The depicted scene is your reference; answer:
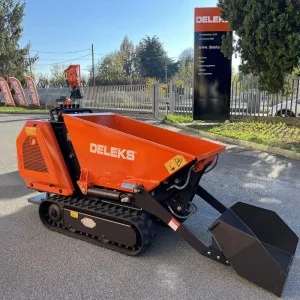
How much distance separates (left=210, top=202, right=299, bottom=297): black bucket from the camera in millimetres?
2773

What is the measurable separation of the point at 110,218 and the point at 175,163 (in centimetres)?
86

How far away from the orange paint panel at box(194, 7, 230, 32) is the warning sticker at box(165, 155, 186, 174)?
36.4ft

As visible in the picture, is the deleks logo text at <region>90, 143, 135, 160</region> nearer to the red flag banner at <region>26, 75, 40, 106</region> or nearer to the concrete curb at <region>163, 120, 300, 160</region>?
the concrete curb at <region>163, 120, 300, 160</region>

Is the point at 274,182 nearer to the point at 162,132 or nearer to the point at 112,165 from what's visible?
the point at 162,132

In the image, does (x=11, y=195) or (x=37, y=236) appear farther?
(x=11, y=195)

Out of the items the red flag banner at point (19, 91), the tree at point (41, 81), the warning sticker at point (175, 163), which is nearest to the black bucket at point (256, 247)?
the warning sticker at point (175, 163)

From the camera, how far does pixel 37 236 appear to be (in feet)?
12.5

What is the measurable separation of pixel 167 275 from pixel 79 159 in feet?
5.03

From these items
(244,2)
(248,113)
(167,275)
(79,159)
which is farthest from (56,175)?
(248,113)

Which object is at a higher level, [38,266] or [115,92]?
[115,92]

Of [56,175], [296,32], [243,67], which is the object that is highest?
[296,32]

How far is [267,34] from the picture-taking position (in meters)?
9.05

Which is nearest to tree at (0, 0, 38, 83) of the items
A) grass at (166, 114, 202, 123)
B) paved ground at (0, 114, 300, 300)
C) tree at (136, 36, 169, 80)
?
grass at (166, 114, 202, 123)

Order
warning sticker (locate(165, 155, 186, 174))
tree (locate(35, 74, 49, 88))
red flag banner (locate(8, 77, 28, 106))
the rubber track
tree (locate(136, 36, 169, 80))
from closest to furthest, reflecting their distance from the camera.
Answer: warning sticker (locate(165, 155, 186, 174)) < the rubber track < red flag banner (locate(8, 77, 28, 106)) < tree (locate(35, 74, 49, 88)) < tree (locate(136, 36, 169, 80))
